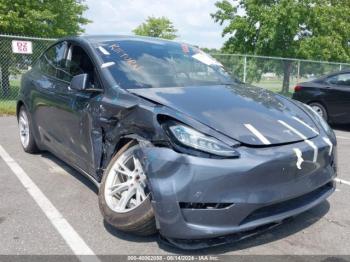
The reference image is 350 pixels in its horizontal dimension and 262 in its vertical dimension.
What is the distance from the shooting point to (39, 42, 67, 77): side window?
4766 millimetres

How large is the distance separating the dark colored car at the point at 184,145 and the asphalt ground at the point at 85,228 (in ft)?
0.56

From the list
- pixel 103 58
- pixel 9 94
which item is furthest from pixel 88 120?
pixel 9 94

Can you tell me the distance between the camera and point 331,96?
30.1 feet

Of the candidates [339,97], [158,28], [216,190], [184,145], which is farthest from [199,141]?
[158,28]

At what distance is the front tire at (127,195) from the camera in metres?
2.99

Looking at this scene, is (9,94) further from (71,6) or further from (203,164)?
(203,164)

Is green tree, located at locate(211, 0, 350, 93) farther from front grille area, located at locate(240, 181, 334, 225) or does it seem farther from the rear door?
front grille area, located at locate(240, 181, 334, 225)

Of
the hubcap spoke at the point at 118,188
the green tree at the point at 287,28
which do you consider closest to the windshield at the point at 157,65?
the hubcap spoke at the point at 118,188

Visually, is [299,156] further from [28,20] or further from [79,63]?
[28,20]

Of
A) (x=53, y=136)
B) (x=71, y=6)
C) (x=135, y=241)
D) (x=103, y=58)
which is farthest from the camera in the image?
(x=71, y=6)

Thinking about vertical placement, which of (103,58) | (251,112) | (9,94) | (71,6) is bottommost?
(9,94)

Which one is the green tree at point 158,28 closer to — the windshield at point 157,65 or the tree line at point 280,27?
the tree line at point 280,27

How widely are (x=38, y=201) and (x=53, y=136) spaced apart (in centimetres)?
86

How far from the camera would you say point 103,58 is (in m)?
3.93
